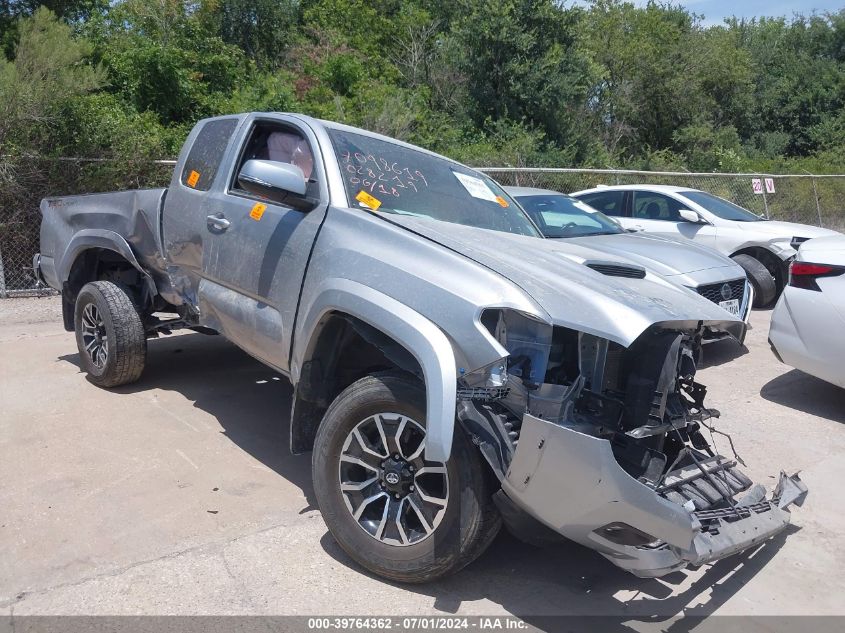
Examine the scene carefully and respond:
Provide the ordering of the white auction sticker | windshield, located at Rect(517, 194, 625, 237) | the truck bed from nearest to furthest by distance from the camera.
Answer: the white auction sticker
the truck bed
windshield, located at Rect(517, 194, 625, 237)

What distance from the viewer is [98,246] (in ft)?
19.8

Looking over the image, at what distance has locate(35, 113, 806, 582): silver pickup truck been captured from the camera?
302cm

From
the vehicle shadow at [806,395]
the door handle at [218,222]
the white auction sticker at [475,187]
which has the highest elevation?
the white auction sticker at [475,187]

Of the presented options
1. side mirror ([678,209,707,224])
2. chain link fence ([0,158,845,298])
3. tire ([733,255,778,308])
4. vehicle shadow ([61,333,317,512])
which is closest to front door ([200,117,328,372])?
vehicle shadow ([61,333,317,512])

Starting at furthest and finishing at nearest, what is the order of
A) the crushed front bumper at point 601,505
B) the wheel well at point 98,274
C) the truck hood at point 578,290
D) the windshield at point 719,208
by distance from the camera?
1. the windshield at point 719,208
2. the wheel well at point 98,274
3. the truck hood at point 578,290
4. the crushed front bumper at point 601,505

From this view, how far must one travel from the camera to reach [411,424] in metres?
Answer: 3.39

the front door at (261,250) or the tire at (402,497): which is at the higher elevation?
the front door at (261,250)

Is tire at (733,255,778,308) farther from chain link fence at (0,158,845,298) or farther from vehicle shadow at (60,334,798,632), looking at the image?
vehicle shadow at (60,334,798,632)

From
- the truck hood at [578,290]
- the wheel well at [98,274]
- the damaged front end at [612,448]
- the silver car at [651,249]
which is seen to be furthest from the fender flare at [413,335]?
the silver car at [651,249]

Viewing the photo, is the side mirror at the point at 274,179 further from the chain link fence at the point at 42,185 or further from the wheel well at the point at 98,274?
the chain link fence at the point at 42,185

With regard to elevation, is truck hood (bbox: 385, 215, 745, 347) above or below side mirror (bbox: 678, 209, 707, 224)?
above

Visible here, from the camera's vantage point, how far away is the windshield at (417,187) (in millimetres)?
4309

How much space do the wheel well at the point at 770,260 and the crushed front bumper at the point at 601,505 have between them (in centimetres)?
809

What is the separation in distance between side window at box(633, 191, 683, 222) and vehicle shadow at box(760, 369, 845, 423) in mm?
3947
